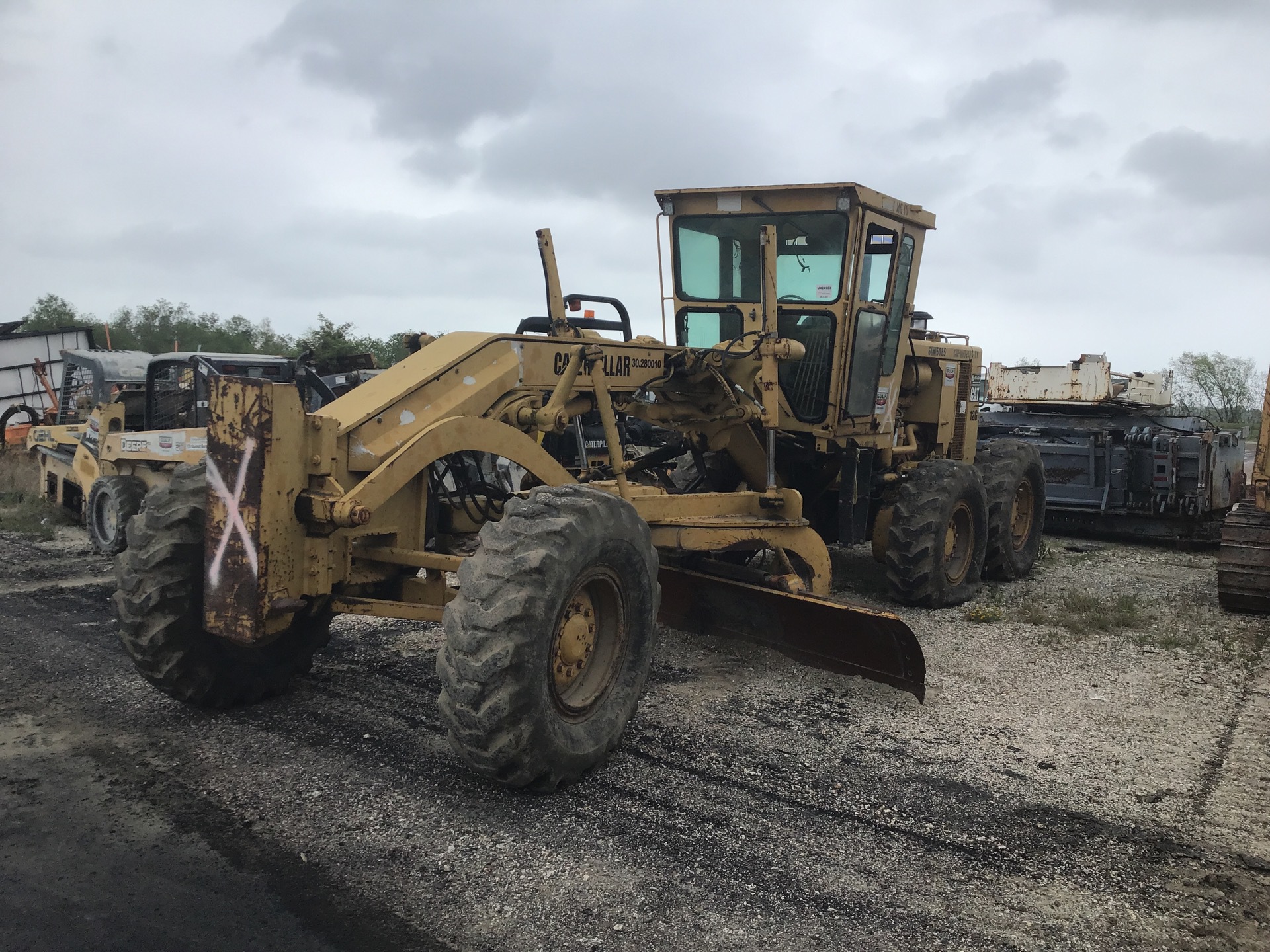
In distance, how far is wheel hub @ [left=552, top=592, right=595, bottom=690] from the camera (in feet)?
14.4

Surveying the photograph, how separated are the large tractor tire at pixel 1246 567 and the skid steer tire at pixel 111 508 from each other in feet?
33.2

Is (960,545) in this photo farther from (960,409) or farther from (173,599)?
(173,599)

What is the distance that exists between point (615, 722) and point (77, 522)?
11269mm

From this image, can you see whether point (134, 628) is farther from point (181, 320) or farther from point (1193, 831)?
point (181, 320)

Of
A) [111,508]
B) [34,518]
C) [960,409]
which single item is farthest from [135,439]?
[960,409]

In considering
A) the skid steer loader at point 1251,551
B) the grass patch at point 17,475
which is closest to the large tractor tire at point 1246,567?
the skid steer loader at point 1251,551

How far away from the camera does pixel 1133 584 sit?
9484mm

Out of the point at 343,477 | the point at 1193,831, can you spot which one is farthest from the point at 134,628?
the point at 1193,831

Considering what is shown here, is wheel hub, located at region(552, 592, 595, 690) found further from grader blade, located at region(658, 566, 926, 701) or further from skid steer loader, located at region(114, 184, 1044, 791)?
grader blade, located at region(658, 566, 926, 701)

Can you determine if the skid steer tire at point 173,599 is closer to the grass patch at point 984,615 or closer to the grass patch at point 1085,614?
the grass patch at point 984,615

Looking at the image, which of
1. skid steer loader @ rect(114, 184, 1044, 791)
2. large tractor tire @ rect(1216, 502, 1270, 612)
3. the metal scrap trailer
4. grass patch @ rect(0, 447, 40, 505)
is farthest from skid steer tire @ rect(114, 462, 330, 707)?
grass patch @ rect(0, 447, 40, 505)

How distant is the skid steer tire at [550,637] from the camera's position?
3.88 metres

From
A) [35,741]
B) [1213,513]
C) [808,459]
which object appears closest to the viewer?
[35,741]

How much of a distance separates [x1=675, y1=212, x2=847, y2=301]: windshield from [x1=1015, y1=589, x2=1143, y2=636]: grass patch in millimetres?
2909
